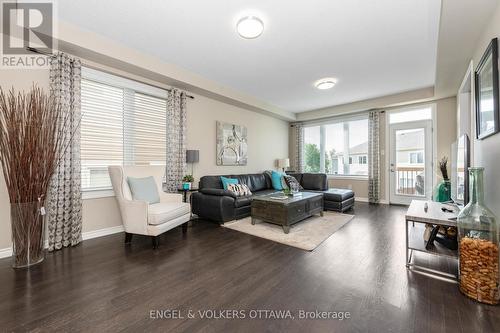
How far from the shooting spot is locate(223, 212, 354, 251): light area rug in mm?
2850

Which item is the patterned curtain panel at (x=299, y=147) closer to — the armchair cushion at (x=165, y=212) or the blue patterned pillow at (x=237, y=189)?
the blue patterned pillow at (x=237, y=189)

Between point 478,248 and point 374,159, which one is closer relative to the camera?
point 478,248

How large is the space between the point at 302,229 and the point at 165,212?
2.06 meters

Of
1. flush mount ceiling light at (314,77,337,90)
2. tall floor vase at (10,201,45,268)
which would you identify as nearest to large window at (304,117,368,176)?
flush mount ceiling light at (314,77,337,90)

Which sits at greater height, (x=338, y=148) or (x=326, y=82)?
(x=326, y=82)

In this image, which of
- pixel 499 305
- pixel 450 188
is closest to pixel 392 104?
pixel 450 188

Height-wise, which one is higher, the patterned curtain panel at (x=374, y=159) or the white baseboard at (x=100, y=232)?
the patterned curtain panel at (x=374, y=159)

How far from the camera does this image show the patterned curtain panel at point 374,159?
5.53m

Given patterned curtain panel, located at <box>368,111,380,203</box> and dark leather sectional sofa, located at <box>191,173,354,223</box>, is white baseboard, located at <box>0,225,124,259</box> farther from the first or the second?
patterned curtain panel, located at <box>368,111,380,203</box>

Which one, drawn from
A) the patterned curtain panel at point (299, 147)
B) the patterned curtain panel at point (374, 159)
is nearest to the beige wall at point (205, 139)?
the patterned curtain panel at point (299, 147)

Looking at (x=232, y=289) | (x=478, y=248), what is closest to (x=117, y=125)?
(x=232, y=289)

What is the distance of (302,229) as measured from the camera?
11.0 feet

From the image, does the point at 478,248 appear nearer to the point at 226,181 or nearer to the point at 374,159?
the point at 226,181

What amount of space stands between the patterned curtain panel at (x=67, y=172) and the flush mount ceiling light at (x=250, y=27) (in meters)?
2.24
